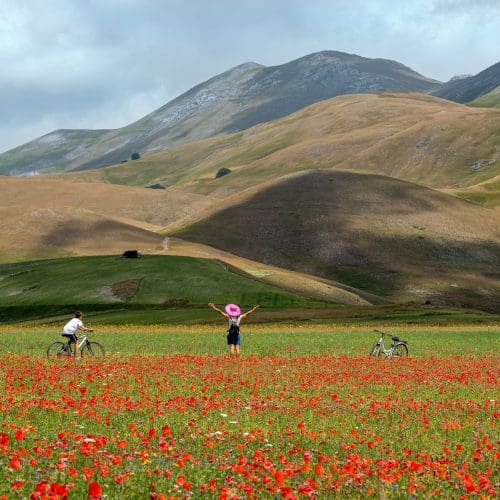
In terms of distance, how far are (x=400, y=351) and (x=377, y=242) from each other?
133760mm

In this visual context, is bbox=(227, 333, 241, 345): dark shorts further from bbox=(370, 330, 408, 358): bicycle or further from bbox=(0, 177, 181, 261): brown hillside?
bbox=(0, 177, 181, 261): brown hillside

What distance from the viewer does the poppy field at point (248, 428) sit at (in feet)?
41.2

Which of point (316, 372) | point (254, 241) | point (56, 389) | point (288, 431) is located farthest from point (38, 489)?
point (254, 241)

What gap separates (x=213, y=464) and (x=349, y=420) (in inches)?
246

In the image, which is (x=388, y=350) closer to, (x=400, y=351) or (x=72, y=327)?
(x=400, y=351)

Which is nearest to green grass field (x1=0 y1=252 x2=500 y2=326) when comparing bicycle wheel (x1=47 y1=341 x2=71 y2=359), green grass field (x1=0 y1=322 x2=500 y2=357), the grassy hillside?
the grassy hillside

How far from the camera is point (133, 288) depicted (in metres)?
102

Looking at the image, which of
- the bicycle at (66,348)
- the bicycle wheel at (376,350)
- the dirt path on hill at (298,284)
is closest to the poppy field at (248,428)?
the bicycle at (66,348)

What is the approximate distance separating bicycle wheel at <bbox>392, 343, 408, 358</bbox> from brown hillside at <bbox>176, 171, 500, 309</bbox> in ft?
331

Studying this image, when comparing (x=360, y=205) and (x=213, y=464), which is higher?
(x=360, y=205)

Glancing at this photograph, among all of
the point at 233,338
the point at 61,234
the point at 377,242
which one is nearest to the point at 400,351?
the point at 233,338

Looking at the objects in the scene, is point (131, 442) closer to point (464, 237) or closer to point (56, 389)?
point (56, 389)

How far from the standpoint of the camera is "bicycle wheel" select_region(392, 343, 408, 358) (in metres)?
40.1

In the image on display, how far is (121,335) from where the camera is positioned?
57.2m
